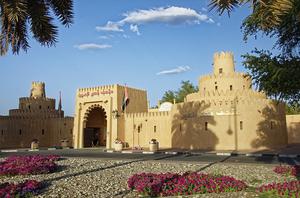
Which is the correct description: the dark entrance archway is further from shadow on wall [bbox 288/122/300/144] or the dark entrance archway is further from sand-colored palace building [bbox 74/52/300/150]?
shadow on wall [bbox 288/122/300/144]

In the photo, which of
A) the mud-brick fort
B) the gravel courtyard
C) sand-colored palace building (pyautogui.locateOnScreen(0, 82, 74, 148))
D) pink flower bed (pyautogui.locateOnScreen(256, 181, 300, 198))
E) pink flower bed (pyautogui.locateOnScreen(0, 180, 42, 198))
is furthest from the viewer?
sand-colored palace building (pyautogui.locateOnScreen(0, 82, 74, 148))

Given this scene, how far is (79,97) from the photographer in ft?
138

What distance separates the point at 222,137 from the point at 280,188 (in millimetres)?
22117

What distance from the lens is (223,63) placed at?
40094 mm

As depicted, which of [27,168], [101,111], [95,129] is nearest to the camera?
[27,168]

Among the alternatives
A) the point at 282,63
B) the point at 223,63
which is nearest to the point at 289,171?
the point at 282,63

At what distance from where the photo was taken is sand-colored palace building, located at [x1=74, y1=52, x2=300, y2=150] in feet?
102

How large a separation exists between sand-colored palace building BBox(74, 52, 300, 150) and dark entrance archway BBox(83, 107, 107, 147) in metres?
0.14

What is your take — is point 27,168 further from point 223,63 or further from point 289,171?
point 223,63

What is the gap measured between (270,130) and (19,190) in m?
26.0

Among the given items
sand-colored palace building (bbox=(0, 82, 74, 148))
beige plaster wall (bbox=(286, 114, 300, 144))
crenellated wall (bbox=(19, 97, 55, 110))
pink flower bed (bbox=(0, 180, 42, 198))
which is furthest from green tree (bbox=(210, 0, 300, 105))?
crenellated wall (bbox=(19, 97, 55, 110))

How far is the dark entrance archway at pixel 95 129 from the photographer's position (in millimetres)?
43062

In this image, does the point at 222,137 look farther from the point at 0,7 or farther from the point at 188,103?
the point at 0,7

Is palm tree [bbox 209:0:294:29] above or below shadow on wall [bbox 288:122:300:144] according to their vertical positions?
above
